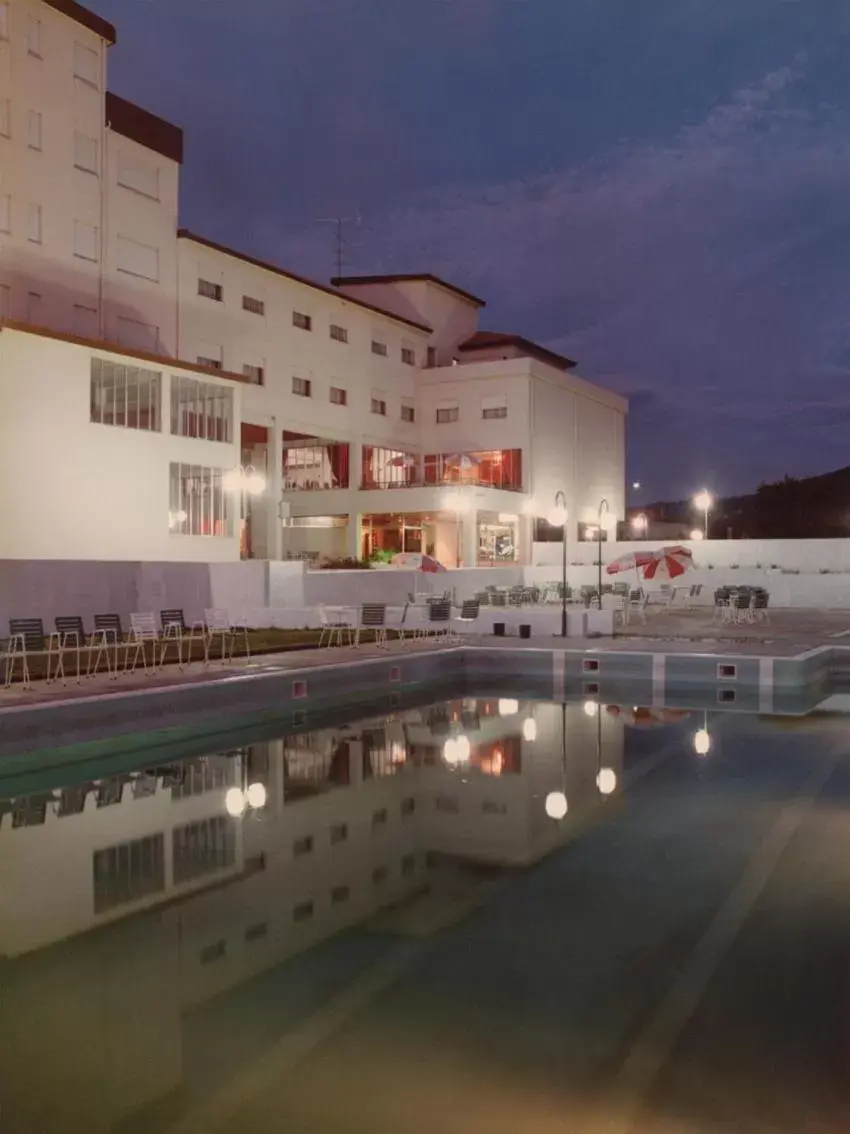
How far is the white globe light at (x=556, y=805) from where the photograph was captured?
30.8 feet

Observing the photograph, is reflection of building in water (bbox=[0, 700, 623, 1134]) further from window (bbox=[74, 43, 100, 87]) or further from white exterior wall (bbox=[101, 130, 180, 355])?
window (bbox=[74, 43, 100, 87])

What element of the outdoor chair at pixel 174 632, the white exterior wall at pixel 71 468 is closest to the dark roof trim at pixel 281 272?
the white exterior wall at pixel 71 468

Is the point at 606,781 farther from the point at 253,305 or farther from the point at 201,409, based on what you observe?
the point at 253,305

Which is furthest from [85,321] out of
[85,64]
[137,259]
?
[85,64]

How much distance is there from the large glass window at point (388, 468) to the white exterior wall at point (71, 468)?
57.5 feet

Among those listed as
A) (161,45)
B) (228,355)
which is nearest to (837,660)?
(228,355)

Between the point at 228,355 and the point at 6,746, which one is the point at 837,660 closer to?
the point at 6,746

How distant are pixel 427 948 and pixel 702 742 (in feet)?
23.8

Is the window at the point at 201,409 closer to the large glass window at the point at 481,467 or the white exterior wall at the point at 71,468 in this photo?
the white exterior wall at the point at 71,468

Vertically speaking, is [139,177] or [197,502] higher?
[139,177]

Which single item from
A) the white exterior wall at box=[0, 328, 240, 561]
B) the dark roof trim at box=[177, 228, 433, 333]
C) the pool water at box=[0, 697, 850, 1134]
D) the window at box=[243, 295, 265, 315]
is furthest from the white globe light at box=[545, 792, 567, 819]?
the window at box=[243, 295, 265, 315]

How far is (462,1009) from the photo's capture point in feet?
17.4

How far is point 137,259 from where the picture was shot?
31641 millimetres

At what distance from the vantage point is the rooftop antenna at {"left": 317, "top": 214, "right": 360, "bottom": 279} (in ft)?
164
